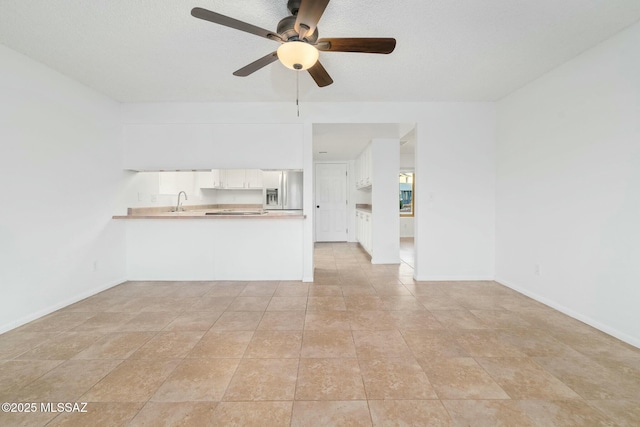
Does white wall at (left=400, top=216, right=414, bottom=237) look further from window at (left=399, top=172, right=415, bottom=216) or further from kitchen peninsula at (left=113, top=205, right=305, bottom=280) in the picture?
kitchen peninsula at (left=113, top=205, right=305, bottom=280)

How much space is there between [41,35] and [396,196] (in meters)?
4.67

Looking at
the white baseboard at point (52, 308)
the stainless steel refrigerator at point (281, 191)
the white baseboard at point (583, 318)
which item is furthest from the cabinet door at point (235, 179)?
the white baseboard at point (583, 318)

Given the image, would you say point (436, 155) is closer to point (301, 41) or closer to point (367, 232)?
point (367, 232)

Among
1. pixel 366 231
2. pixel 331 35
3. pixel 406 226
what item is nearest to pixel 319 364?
pixel 331 35

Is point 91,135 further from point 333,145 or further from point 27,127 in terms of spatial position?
point 333,145

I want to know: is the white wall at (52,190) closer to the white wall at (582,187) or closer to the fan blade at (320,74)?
the fan blade at (320,74)

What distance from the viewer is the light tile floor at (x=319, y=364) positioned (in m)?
1.40

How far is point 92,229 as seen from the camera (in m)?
3.20

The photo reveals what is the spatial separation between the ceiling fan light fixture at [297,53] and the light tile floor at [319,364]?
80.1 inches

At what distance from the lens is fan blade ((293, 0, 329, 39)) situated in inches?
57.2

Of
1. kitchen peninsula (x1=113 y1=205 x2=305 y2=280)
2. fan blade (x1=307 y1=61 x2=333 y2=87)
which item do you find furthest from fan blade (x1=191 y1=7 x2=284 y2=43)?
kitchen peninsula (x1=113 y1=205 x2=305 y2=280)

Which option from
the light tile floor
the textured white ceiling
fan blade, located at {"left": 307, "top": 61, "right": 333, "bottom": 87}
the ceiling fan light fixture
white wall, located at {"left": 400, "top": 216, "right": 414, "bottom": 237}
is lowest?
the light tile floor

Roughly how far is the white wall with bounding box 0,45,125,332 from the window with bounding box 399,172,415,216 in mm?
6907

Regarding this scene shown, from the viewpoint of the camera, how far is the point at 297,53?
1759 millimetres
